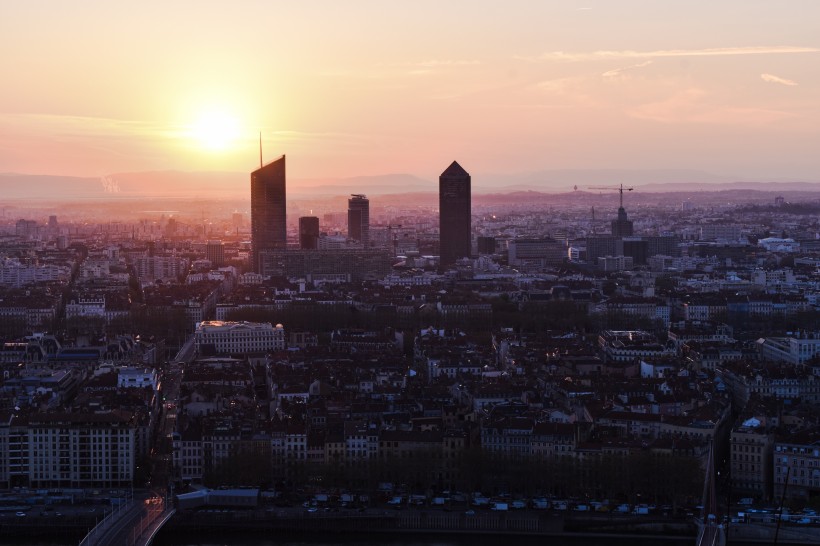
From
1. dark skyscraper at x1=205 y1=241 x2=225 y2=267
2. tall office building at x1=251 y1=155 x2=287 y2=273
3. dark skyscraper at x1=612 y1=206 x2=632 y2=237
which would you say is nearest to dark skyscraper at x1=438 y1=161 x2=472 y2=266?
tall office building at x1=251 y1=155 x2=287 y2=273

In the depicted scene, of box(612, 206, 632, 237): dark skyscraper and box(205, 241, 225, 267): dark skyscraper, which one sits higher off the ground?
box(612, 206, 632, 237): dark skyscraper

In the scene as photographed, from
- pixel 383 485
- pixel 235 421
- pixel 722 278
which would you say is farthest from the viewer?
pixel 722 278

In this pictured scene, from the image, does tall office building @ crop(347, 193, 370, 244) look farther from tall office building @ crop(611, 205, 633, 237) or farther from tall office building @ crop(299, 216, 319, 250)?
tall office building @ crop(611, 205, 633, 237)

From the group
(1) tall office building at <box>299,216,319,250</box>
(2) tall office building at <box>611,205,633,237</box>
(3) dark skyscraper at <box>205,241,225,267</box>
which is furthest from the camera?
(2) tall office building at <box>611,205,633,237</box>

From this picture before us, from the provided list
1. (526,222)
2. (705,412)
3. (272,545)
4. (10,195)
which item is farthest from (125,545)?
(10,195)

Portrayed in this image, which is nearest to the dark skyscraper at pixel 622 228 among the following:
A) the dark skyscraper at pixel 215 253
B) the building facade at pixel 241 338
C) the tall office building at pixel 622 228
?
the tall office building at pixel 622 228

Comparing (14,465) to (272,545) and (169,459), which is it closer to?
(169,459)

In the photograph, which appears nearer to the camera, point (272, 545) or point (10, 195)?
point (272, 545)
